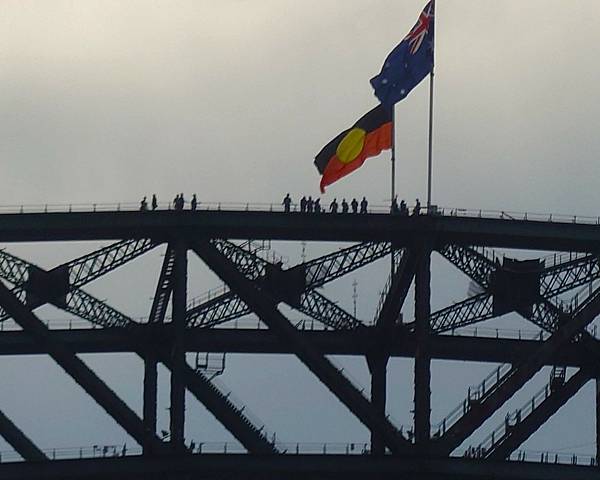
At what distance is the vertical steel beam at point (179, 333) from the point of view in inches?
5896

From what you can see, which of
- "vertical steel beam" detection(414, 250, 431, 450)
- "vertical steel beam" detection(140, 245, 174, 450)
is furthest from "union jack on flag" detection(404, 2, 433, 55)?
"vertical steel beam" detection(140, 245, 174, 450)

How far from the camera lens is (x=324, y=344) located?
15800 centimetres

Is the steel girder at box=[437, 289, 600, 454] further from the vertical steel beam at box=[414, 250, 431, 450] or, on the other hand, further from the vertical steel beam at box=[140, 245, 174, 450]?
the vertical steel beam at box=[140, 245, 174, 450]

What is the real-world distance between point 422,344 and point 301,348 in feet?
20.0

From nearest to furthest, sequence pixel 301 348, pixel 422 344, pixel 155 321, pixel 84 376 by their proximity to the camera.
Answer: pixel 84 376
pixel 301 348
pixel 422 344
pixel 155 321

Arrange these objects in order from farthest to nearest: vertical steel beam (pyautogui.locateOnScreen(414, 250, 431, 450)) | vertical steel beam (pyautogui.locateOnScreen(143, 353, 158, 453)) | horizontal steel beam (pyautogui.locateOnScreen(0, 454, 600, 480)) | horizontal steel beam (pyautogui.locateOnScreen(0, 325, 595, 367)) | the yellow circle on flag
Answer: horizontal steel beam (pyautogui.locateOnScreen(0, 325, 595, 367))
the yellow circle on flag
vertical steel beam (pyautogui.locateOnScreen(143, 353, 158, 453))
vertical steel beam (pyautogui.locateOnScreen(414, 250, 431, 450))
horizontal steel beam (pyautogui.locateOnScreen(0, 454, 600, 480))

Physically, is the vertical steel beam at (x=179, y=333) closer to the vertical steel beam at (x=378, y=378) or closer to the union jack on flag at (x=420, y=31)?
the vertical steel beam at (x=378, y=378)

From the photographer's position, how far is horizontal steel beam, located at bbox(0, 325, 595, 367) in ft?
514

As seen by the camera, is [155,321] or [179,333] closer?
[179,333]

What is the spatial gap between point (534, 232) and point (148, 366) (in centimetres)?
2089

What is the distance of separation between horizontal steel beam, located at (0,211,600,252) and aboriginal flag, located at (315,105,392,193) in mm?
3613

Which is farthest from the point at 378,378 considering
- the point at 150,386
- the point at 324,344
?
the point at 150,386

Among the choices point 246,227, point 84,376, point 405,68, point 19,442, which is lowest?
point 19,442

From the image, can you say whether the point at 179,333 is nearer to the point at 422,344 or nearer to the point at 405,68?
the point at 422,344
